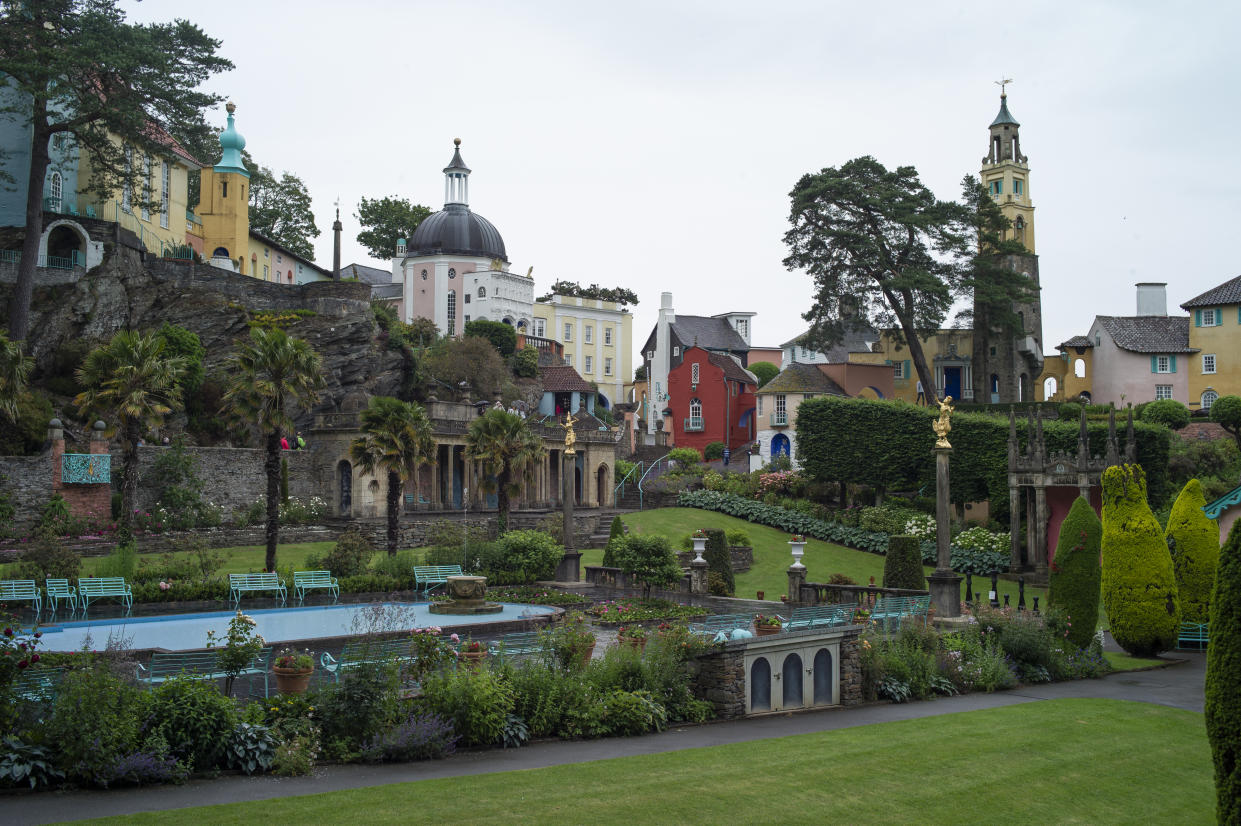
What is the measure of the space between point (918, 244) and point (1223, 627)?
51.5m

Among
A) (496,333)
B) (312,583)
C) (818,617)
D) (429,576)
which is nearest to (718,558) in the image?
(429,576)

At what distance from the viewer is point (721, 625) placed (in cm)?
1744

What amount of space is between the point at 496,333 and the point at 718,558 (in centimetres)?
3617

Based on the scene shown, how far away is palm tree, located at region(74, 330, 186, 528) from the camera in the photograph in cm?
3062

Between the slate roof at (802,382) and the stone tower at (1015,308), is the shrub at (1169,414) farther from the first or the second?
→ the slate roof at (802,382)

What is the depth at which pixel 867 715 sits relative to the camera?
1598cm

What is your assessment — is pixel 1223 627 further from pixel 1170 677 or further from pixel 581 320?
pixel 581 320

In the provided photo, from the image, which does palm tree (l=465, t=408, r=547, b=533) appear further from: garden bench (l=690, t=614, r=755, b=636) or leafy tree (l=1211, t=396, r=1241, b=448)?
leafy tree (l=1211, t=396, r=1241, b=448)

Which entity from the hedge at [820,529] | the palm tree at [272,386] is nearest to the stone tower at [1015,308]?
the hedge at [820,529]

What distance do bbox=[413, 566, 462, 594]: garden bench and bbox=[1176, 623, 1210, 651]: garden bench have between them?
62.5 feet

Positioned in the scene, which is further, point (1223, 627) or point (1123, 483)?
point (1123, 483)

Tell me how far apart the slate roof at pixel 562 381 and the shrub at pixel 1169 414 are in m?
32.7

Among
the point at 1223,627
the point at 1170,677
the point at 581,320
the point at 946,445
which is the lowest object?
the point at 1170,677

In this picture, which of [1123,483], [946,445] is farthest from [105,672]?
[1123,483]
